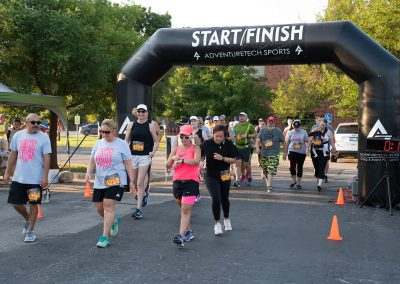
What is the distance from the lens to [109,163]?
6633 millimetres

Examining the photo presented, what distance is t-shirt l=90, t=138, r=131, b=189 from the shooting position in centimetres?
660

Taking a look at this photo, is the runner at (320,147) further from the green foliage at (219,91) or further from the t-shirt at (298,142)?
the green foliage at (219,91)

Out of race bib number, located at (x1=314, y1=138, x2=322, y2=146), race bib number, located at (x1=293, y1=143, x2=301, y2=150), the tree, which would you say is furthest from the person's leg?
the tree

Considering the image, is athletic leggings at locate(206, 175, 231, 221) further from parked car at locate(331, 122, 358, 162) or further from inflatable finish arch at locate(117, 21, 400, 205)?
parked car at locate(331, 122, 358, 162)

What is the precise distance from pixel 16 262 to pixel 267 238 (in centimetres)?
337

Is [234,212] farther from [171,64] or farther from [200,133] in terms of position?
[171,64]

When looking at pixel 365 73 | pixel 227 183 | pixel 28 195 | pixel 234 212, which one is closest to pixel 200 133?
pixel 234 212

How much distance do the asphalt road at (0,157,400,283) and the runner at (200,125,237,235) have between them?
0.45 metres

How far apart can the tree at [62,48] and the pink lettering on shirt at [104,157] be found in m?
8.13

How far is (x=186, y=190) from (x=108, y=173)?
103 centimetres

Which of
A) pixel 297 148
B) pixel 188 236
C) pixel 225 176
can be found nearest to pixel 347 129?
pixel 297 148

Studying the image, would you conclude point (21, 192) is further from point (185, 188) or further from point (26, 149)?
point (185, 188)

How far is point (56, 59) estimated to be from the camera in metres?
14.3

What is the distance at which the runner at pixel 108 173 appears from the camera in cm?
657
